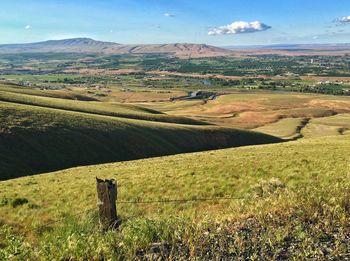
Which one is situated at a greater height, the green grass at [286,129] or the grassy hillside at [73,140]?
the grassy hillside at [73,140]

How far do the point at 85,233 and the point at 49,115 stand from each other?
5040cm

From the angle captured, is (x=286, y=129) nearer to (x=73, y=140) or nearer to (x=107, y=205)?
(x=73, y=140)

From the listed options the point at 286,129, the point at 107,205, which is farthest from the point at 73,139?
the point at 286,129

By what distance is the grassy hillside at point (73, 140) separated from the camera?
144 feet

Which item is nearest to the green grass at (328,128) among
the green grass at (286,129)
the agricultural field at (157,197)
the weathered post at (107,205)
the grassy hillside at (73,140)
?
the green grass at (286,129)

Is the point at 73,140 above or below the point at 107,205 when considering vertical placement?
below

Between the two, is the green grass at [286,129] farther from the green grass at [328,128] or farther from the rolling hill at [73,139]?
the rolling hill at [73,139]

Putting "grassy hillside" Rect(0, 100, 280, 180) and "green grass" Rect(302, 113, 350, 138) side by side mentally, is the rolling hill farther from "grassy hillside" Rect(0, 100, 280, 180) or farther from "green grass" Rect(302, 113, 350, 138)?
"green grass" Rect(302, 113, 350, 138)

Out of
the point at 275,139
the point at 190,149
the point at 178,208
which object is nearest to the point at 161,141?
the point at 190,149

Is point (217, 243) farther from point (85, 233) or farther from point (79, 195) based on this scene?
point (79, 195)

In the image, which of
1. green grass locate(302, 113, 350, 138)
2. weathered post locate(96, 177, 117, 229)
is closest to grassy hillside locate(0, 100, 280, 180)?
weathered post locate(96, 177, 117, 229)

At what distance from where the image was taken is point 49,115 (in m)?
58.1

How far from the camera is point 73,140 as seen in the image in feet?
169

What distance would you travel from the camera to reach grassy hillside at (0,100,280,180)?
43875 mm
